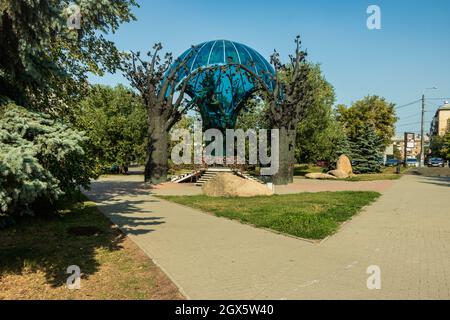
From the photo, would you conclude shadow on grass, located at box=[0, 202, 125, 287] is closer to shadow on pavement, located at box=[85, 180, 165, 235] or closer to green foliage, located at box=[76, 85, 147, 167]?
shadow on pavement, located at box=[85, 180, 165, 235]

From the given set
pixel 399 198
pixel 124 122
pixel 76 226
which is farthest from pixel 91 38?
pixel 124 122

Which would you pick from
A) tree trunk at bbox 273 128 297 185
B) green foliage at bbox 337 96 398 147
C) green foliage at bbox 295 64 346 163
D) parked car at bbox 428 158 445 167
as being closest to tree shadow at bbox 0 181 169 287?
tree trunk at bbox 273 128 297 185

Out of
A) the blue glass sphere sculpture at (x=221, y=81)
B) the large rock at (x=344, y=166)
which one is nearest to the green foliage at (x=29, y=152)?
the blue glass sphere sculpture at (x=221, y=81)

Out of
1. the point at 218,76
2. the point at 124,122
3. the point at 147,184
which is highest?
the point at 218,76

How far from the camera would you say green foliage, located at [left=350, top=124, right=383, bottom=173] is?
42.5 metres

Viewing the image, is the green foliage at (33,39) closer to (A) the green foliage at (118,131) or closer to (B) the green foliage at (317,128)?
(A) the green foliage at (118,131)

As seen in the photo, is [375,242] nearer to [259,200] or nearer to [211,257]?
[211,257]

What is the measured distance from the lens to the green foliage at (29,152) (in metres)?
4.20

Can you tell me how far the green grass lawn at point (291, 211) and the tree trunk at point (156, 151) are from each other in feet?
24.5

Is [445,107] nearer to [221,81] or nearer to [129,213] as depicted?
[221,81]

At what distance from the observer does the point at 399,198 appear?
16672mm
